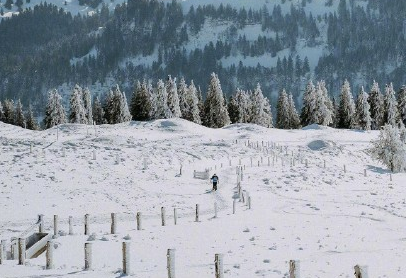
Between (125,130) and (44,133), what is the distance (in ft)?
39.4

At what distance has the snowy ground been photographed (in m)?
16.9

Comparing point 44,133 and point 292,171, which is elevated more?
point 44,133

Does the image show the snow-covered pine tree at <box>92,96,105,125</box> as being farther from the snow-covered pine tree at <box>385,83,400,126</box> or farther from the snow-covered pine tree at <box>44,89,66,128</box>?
the snow-covered pine tree at <box>385,83,400,126</box>

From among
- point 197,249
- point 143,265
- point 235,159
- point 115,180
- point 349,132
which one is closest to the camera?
point 143,265

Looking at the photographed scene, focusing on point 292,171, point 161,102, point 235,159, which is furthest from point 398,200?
point 161,102

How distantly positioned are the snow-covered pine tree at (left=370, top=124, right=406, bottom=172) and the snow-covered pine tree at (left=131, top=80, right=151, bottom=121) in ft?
168

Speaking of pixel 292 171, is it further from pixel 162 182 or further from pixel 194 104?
pixel 194 104

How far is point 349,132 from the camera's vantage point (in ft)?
279

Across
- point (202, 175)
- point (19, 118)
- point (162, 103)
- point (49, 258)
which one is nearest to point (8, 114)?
point (19, 118)

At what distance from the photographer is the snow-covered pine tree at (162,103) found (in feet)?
317

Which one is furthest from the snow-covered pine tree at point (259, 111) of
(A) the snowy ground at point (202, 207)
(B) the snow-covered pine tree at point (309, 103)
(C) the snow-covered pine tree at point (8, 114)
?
(C) the snow-covered pine tree at point (8, 114)

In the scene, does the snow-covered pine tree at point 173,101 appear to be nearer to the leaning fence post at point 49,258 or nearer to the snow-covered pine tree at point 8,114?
the snow-covered pine tree at point 8,114

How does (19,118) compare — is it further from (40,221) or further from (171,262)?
(171,262)

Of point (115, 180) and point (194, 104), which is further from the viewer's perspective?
point (194, 104)
